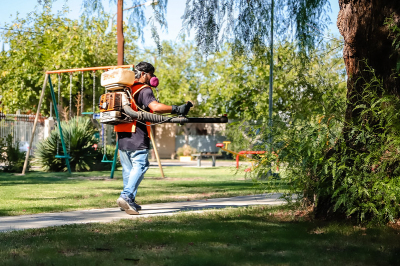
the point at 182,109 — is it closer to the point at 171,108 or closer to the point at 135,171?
the point at 171,108

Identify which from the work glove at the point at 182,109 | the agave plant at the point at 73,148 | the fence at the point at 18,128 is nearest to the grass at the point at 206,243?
the work glove at the point at 182,109

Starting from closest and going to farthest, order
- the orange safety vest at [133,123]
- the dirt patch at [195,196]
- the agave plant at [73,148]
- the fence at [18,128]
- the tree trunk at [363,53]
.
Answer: the tree trunk at [363,53]
the orange safety vest at [133,123]
the dirt patch at [195,196]
the agave plant at [73,148]
the fence at [18,128]

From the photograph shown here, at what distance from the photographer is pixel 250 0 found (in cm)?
780

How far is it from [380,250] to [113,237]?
7.99 feet

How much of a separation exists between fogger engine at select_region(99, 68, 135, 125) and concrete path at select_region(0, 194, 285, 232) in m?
1.27

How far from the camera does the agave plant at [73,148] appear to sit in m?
18.9

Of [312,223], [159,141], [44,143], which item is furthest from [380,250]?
[159,141]

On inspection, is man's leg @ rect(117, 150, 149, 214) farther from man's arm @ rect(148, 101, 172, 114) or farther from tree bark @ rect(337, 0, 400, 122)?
tree bark @ rect(337, 0, 400, 122)

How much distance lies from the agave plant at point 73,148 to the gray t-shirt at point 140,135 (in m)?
11.8

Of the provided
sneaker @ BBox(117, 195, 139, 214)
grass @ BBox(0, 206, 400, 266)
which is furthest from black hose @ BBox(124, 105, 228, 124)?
grass @ BBox(0, 206, 400, 266)

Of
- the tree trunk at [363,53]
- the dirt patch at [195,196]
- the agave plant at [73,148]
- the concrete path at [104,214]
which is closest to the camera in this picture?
the tree trunk at [363,53]

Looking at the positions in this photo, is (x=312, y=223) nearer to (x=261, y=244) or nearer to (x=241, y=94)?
(x=261, y=244)

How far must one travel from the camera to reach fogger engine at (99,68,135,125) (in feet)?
23.6

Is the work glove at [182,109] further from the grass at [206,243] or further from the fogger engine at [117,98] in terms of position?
the grass at [206,243]
